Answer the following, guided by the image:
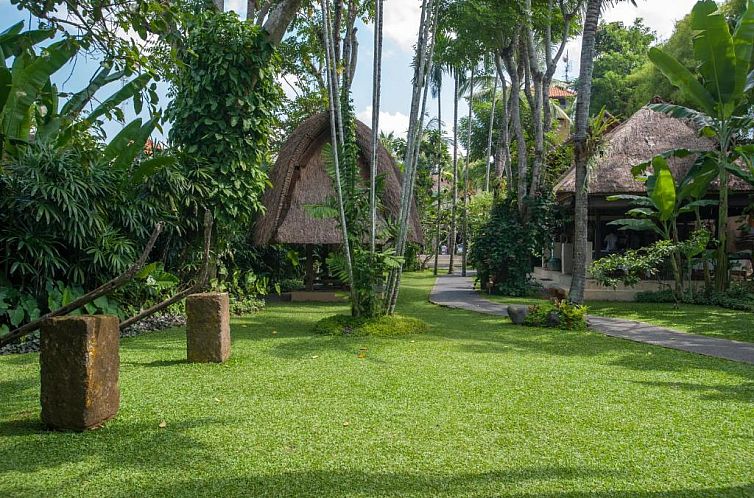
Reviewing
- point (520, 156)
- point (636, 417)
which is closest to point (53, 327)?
point (636, 417)

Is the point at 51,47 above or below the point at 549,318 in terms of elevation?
above

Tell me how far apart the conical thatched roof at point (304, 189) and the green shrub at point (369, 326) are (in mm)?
3962

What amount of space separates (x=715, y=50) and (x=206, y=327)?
32.6 feet

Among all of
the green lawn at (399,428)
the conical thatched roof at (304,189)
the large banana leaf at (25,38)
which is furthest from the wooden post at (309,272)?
the large banana leaf at (25,38)

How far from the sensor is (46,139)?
7914mm

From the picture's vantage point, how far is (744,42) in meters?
10.3

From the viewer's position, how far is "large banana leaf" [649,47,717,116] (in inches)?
431

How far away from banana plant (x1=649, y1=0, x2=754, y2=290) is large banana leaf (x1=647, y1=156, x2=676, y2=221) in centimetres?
122

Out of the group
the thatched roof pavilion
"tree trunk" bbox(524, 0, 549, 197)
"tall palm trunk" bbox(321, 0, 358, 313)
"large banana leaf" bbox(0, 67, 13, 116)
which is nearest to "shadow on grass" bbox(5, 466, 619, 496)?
"large banana leaf" bbox(0, 67, 13, 116)

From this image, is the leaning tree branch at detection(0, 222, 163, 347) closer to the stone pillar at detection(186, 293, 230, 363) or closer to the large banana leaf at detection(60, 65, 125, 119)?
the stone pillar at detection(186, 293, 230, 363)

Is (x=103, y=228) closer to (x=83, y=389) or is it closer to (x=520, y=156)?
(x=83, y=389)

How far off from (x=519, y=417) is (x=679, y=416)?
1.18 m

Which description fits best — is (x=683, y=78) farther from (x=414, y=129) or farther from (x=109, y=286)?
(x=109, y=286)

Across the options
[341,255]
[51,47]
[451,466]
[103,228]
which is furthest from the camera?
[341,255]
